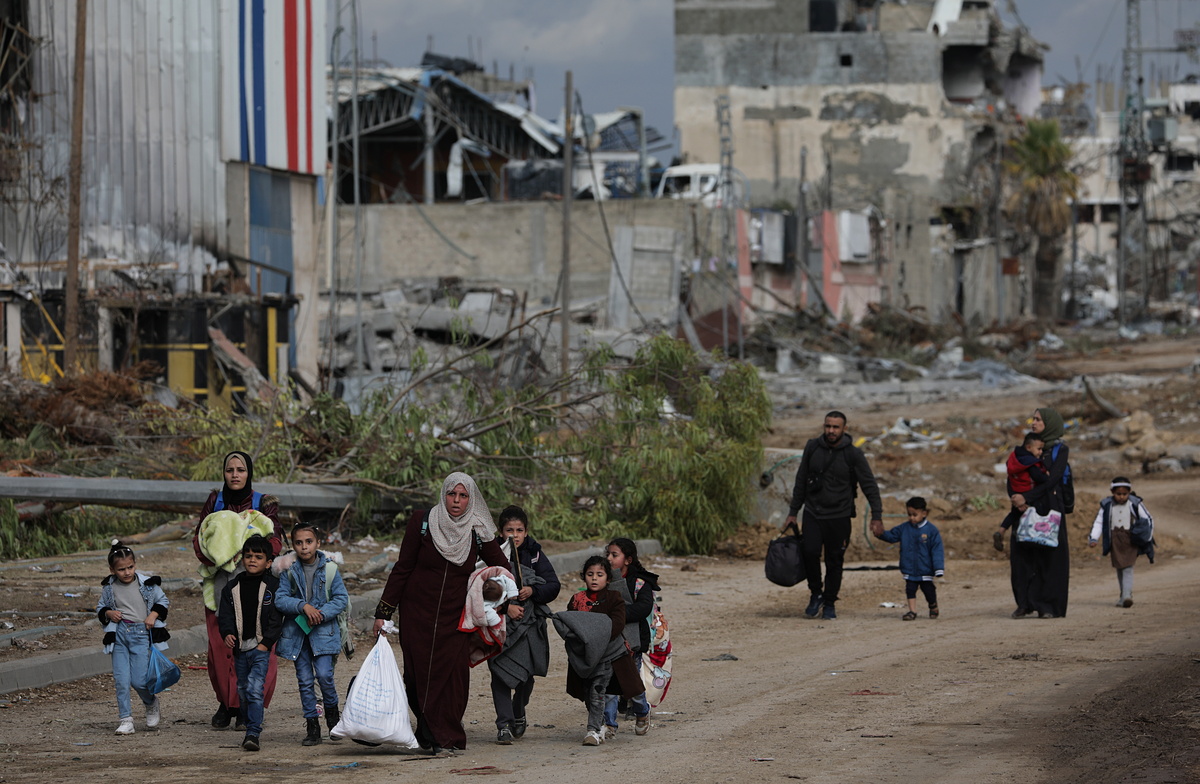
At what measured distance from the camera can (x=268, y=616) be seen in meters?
7.33

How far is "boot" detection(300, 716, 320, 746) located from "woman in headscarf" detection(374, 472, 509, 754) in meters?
0.54

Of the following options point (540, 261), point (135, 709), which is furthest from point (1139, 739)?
point (540, 261)

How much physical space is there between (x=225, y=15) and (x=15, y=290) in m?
6.32

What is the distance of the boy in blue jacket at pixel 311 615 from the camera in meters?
7.29

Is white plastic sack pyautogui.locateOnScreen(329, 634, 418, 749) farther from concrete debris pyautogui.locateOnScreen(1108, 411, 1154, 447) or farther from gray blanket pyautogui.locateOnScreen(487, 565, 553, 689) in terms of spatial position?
concrete debris pyautogui.locateOnScreen(1108, 411, 1154, 447)

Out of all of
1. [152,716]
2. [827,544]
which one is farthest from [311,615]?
[827,544]

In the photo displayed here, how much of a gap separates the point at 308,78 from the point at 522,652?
21.6 metres

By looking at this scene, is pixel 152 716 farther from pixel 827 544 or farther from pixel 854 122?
pixel 854 122

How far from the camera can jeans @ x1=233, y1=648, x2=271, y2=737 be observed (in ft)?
23.6

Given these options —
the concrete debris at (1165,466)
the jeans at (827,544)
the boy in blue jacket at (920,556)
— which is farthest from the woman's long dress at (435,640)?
the concrete debris at (1165,466)

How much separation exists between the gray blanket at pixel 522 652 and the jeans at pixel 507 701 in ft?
0.16

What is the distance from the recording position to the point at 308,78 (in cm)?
2703

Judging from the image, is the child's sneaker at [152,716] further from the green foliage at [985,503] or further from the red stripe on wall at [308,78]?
the red stripe on wall at [308,78]

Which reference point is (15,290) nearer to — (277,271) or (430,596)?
(277,271)
